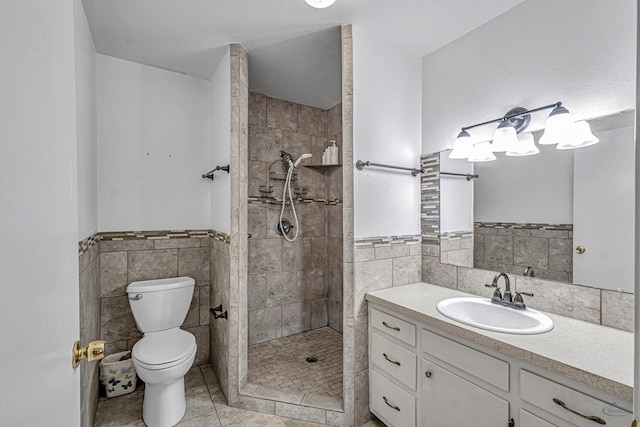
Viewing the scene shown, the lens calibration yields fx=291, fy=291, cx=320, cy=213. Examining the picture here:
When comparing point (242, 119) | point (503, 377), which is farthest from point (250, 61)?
point (503, 377)

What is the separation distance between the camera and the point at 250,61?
2330mm

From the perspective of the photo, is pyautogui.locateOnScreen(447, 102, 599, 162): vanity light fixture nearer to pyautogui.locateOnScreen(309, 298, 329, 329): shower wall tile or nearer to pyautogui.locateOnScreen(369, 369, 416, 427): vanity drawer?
pyautogui.locateOnScreen(369, 369, 416, 427): vanity drawer

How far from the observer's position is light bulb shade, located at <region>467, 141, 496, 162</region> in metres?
1.81

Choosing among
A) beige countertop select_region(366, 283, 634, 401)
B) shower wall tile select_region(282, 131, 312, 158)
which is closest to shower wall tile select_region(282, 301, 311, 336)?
shower wall tile select_region(282, 131, 312, 158)

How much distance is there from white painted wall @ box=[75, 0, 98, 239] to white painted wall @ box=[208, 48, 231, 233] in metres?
0.83

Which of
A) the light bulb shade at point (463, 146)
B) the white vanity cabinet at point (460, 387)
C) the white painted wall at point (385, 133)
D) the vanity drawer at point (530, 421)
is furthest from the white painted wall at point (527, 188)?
the vanity drawer at point (530, 421)

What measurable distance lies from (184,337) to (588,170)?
2646 millimetres

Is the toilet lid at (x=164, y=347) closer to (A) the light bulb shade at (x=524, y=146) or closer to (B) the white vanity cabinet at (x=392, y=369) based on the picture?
(B) the white vanity cabinet at (x=392, y=369)

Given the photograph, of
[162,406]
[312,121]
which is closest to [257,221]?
[312,121]

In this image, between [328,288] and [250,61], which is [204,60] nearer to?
[250,61]

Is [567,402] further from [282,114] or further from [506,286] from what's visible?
[282,114]

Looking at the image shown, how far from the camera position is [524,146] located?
1656 mm

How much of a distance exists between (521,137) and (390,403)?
5.72 ft

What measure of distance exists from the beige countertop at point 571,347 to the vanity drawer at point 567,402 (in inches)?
2.4
